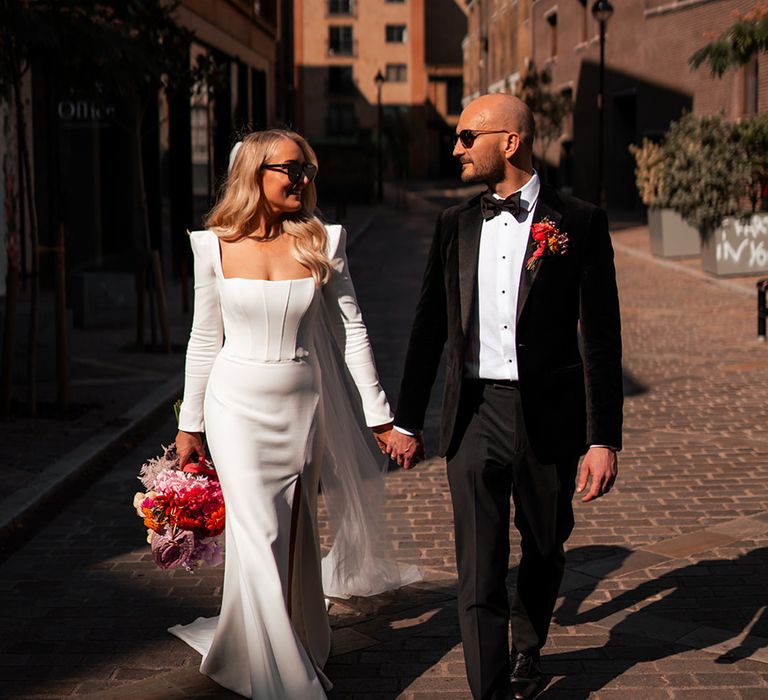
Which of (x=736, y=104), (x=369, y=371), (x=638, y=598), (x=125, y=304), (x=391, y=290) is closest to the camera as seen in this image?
(x=369, y=371)

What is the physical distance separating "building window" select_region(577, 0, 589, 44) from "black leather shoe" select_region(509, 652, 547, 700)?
44.0m

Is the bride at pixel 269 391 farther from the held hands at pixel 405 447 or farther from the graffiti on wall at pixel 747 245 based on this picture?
the graffiti on wall at pixel 747 245

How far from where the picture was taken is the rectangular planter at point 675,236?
78.9ft

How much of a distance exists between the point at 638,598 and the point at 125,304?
454 inches

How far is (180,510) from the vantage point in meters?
4.34

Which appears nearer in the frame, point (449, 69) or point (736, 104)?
point (736, 104)

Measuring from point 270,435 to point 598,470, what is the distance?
3.55 ft

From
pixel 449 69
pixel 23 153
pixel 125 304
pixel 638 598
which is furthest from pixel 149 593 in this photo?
pixel 449 69

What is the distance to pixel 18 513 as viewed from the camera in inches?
264

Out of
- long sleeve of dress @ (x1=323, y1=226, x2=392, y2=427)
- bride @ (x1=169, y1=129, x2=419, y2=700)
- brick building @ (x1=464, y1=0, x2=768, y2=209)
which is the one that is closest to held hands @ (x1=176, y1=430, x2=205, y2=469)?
bride @ (x1=169, y1=129, x2=419, y2=700)

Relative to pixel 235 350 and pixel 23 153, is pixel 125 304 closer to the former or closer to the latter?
pixel 23 153

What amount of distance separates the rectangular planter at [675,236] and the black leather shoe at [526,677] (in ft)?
67.8

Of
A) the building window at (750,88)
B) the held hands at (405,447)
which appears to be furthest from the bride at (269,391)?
the building window at (750,88)

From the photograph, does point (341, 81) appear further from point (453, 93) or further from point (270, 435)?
point (270, 435)
